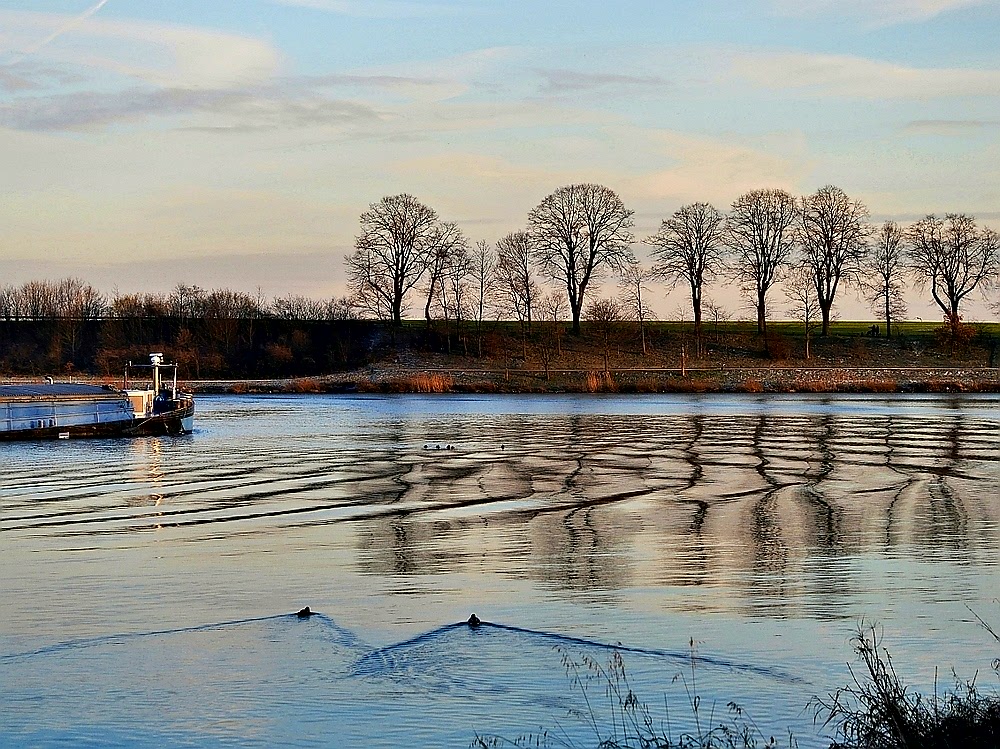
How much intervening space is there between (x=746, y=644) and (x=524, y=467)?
17.8 m

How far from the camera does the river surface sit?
31.8 ft

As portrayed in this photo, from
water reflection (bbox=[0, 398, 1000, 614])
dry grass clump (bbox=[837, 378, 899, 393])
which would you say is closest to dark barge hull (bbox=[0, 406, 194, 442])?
water reflection (bbox=[0, 398, 1000, 614])

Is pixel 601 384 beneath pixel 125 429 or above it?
above

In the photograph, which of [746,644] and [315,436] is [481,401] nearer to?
[315,436]

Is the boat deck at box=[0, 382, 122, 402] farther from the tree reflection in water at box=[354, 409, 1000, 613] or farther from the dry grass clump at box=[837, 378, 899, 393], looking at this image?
the dry grass clump at box=[837, 378, 899, 393]

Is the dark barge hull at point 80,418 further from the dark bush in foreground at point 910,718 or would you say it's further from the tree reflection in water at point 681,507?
the dark bush in foreground at point 910,718

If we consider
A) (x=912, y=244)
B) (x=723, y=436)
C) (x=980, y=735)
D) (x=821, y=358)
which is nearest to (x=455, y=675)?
(x=980, y=735)

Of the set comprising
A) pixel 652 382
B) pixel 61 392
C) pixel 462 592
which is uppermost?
pixel 61 392

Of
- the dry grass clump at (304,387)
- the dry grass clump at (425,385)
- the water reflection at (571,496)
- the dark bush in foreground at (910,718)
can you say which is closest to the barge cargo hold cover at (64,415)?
the water reflection at (571,496)

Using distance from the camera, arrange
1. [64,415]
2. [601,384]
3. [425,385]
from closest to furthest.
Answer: [64,415], [601,384], [425,385]

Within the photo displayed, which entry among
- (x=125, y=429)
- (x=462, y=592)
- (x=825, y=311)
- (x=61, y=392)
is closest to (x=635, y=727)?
(x=462, y=592)

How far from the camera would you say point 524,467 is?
2911 cm

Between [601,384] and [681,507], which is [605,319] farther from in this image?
[681,507]

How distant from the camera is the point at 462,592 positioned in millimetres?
13742
